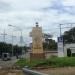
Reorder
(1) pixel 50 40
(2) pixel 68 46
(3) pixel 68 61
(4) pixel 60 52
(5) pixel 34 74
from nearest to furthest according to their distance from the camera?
(5) pixel 34 74
(3) pixel 68 61
(4) pixel 60 52
(2) pixel 68 46
(1) pixel 50 40

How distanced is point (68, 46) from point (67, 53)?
247 inches

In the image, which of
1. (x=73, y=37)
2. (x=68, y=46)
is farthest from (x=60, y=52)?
(x=73, y=37)

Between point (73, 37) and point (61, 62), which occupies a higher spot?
point (73, 37)

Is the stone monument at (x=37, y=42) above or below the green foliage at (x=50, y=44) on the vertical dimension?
below

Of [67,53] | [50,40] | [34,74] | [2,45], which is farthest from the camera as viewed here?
[50,40]

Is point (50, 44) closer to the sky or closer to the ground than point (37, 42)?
closer to the sky

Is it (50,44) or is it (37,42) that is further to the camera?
(50,44)

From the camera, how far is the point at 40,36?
61.2 meters

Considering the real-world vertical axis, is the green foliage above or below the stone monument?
above

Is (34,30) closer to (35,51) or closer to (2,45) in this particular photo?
(35,51)

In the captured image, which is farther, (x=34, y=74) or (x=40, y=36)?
(x=40, y=36)

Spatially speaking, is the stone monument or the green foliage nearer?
the stone monument

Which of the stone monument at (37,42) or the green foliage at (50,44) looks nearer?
the stone monument at (37,42)

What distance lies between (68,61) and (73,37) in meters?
94.9
